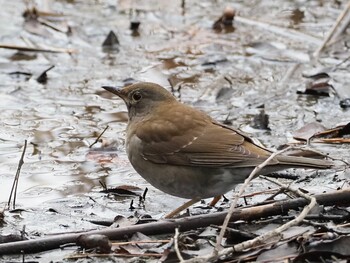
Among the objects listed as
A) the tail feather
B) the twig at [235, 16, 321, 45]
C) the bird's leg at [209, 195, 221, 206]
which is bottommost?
the bird's leg at [209, 195, 221, 206]

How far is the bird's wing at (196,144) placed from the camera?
589cm

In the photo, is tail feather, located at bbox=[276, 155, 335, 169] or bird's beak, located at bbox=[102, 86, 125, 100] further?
bird's beak, located at bbox=[102, 86, 125, 100]

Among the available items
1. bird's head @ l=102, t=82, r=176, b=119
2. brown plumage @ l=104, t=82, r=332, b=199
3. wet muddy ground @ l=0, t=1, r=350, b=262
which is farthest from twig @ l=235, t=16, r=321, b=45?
brown plumage @ l=104, t=82, r=332, b=199

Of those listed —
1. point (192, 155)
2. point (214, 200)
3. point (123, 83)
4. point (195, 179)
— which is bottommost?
point (123, 83)

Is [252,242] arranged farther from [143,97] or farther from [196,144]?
[143,97]

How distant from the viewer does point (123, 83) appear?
9156mm

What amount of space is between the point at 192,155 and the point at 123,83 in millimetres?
3248

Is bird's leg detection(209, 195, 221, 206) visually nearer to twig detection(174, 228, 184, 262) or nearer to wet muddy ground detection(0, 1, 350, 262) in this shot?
wet muddy ground detection(0, 1, 350, 262)

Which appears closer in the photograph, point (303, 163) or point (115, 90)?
point (303, 163)

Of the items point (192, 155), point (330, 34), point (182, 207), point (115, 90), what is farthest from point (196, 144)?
point (330, 34)

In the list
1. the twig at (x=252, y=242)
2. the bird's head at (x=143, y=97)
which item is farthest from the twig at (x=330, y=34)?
the twig at (x=252, y=242)

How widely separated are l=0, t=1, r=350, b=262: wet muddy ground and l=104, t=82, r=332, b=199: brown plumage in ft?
1.05

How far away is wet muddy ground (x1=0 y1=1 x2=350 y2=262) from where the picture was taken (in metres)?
6.48

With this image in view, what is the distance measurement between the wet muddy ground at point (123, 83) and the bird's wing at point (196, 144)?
1.34 feet
